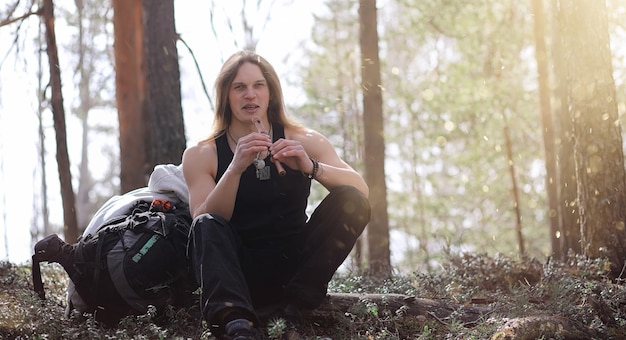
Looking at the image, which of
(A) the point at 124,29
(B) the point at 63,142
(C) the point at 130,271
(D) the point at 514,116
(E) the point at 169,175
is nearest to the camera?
(C) the point at 130,271

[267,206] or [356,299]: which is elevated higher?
[267,206]

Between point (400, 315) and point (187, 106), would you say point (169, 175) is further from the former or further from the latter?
point (187, 106)

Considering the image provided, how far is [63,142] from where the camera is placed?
7496 mm

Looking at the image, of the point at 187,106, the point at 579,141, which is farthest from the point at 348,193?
the point at 187,106

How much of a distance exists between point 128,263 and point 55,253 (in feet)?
1.56

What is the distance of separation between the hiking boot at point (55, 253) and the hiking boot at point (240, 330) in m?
1.21

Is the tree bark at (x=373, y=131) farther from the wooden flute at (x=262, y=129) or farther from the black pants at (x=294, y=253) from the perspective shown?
the black pants at (x=294, y=253)

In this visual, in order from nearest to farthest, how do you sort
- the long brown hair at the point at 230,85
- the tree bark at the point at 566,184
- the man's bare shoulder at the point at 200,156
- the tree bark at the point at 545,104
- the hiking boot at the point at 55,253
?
the hiking boot at the point at 55,253, the man's bare shoulder at the point at 200,156, the long brown hair at the point at 230,85, the tree bark at the point at 566,184, the tree bark at the point at 545,104

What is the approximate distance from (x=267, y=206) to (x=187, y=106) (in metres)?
21.6

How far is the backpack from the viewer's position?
4.39m

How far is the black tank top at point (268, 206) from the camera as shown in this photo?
450cm

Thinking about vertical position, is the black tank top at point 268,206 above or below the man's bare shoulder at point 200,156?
below

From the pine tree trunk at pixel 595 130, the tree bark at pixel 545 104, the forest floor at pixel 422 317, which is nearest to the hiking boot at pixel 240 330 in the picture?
the forest floor at pixel 422 317

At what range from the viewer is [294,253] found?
14.7ft
